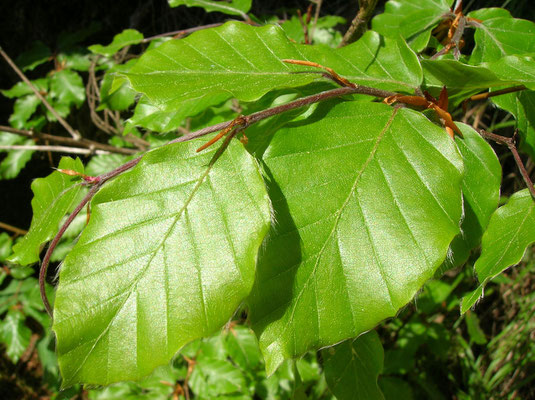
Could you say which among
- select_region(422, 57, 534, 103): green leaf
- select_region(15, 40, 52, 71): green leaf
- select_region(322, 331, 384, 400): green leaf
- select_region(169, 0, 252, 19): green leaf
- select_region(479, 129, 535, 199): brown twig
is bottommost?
select_region(322, 331, 384, 400): green leaf

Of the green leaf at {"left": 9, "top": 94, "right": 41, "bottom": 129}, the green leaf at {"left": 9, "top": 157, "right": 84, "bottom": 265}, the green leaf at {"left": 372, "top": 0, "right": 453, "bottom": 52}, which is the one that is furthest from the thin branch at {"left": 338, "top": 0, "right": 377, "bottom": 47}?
the green leaf at {"left": 9, "top": 94, "right": 41, "bottom": 129}

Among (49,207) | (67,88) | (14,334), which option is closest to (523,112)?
(49,207)

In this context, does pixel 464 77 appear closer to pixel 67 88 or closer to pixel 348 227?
pixel 348 227

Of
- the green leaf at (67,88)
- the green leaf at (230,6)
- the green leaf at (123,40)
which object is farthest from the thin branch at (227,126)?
the green leaf at (67,88)

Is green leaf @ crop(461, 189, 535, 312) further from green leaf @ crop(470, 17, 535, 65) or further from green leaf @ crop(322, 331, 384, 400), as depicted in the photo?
green leaf @ crop(470, 17, 535, 65)

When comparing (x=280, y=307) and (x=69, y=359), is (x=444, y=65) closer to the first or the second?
(x=280, y=307)

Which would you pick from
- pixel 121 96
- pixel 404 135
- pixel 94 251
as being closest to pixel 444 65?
pixel 404 135
